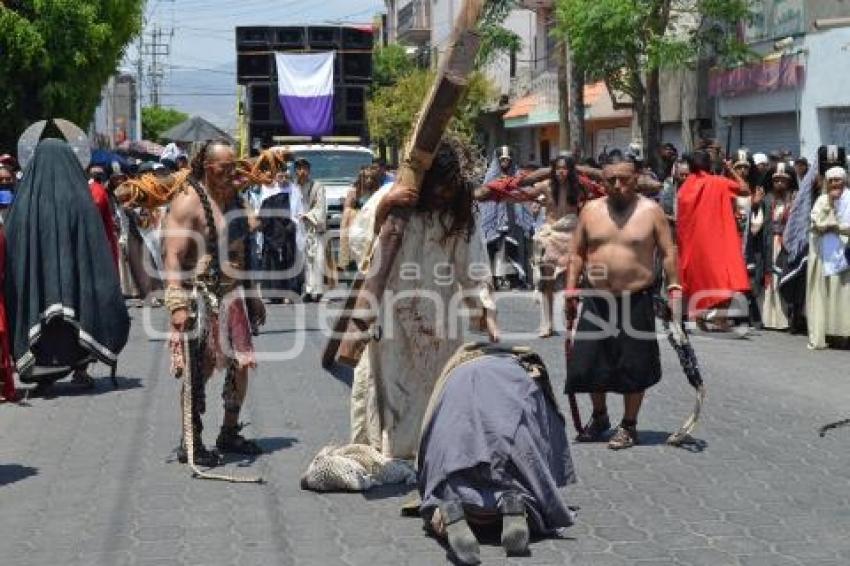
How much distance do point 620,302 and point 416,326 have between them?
1.90 metres

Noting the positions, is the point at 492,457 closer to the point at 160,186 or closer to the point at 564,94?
the point at 160,186

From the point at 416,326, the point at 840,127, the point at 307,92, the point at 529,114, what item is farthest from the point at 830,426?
the point at 529,114

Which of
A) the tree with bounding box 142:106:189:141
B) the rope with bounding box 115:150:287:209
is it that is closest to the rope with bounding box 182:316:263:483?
the rope with bounding box 115:150:287:209

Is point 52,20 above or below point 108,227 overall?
above

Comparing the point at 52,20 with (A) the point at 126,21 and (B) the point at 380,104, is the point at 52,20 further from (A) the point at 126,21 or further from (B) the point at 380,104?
(B) the point at 380,104

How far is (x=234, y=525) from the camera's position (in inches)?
291

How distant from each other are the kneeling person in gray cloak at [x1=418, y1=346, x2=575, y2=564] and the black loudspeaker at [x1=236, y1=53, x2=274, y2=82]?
22.8 meters

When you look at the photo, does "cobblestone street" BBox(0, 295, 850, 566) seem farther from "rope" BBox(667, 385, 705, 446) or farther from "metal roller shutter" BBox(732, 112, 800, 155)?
"metal roller shutter" BBox(732, 112, 800, 155)

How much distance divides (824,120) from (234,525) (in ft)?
63.1

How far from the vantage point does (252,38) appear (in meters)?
29.5

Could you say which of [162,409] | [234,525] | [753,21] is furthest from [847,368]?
[753,21]

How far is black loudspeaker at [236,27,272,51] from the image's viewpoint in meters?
29.4

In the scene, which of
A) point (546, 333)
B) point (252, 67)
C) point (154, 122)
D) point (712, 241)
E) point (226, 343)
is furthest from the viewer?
point (154, 122)

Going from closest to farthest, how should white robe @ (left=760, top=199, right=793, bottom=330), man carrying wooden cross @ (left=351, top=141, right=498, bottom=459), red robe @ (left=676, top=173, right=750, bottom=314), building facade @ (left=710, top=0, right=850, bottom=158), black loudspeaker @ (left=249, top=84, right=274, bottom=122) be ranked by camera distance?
man carrying wooden cross @ (left=351, top=141, right=498, bottom=459) < white robe @ (left=760, top=199, right=793, bottom=330) < red robe @ (left=676, top=173, right=750, bottom=314) < building facade @ (left=710, top=0, right=850, bottom=158) < black loudspeaker @ (left=249, top=84, right=274, bottom=122)
